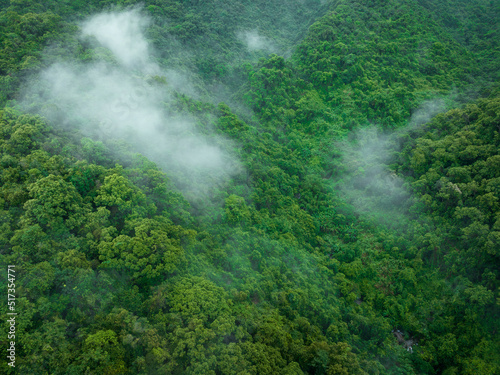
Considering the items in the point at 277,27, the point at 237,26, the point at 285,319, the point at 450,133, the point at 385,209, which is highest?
the point at 277,27

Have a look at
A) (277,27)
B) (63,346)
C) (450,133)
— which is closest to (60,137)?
(63,346)

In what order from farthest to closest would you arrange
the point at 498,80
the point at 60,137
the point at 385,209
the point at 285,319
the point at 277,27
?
1. the point at 277,27
2. the point at 498,80
3. the point at 385,209
4. the point at 60,137
5. the point at 285,319

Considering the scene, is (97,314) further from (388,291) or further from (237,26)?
(237,26)

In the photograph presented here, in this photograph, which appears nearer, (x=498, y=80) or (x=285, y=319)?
(x=285, y=319)

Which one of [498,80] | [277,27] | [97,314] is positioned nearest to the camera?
[97,314]

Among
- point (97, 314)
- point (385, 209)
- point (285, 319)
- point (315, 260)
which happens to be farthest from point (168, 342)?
point (385, 209)

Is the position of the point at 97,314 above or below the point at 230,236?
below

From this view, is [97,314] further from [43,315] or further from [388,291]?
[388,291]
